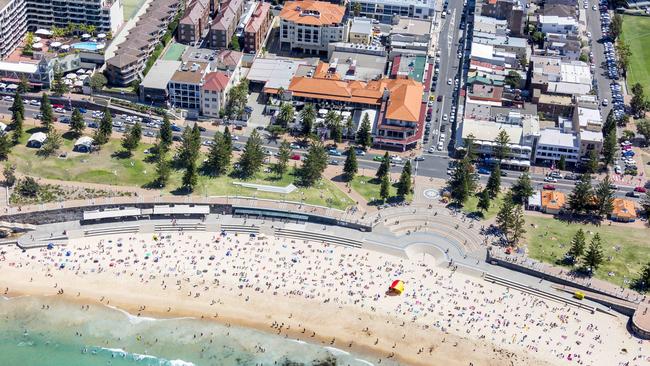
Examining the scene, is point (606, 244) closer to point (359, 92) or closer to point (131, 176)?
point (359, 92)

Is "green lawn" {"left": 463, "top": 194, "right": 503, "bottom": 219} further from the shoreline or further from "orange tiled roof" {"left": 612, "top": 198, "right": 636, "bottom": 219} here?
the shoreline

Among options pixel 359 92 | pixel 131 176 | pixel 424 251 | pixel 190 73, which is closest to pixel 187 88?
pixel 190 73

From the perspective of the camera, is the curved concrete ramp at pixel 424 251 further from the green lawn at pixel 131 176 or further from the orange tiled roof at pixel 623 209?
the orange tiled roof at pixel 623 209

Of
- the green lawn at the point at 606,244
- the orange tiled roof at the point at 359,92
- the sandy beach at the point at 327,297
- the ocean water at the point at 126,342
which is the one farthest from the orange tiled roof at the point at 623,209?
the ocean water at the point at 126,342

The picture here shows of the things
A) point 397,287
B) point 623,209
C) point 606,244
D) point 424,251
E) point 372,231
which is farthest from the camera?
point 623,209

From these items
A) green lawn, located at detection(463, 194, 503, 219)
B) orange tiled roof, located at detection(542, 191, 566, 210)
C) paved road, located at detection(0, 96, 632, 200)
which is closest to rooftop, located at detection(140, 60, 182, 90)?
paved road, located at detection(0, 96, 632, 200)

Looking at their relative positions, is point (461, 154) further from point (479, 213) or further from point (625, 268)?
point (625, 268)
